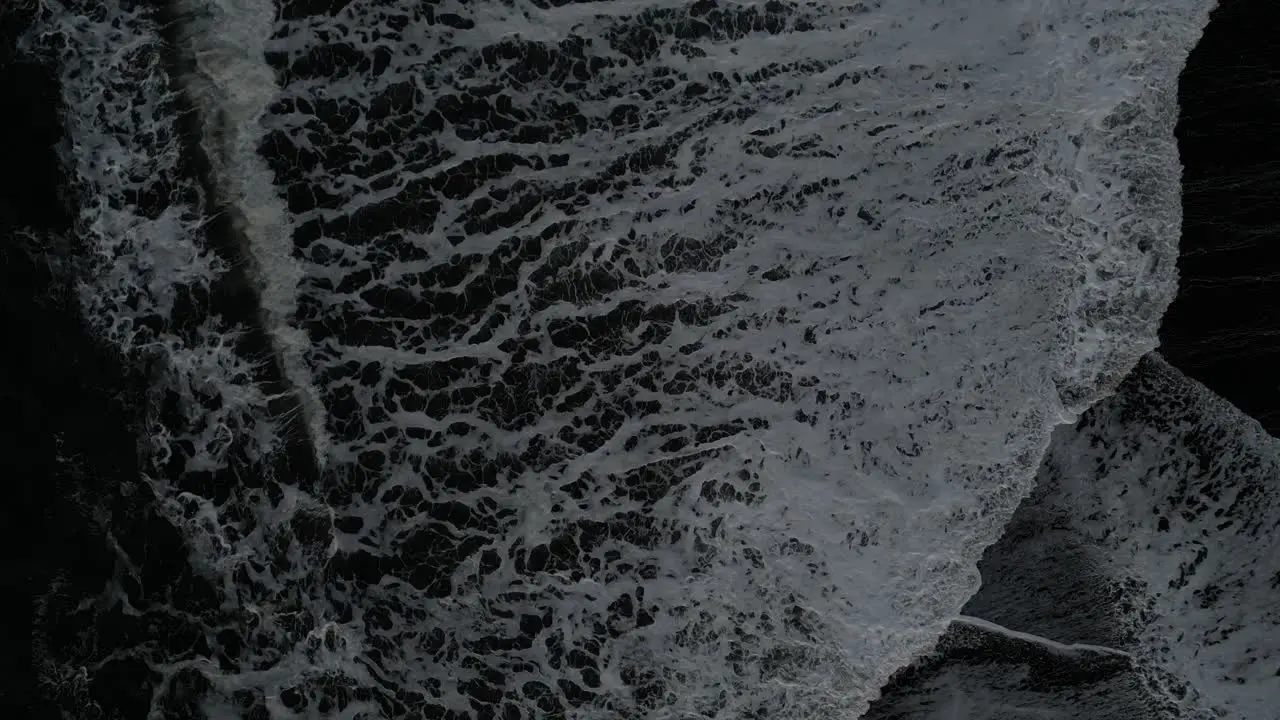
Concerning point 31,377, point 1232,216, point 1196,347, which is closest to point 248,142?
point 31,377

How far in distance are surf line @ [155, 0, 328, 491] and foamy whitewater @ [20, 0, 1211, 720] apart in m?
0.02

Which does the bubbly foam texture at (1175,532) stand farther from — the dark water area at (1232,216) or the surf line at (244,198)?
the surf line at (244,198)

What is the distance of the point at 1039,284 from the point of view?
367cm

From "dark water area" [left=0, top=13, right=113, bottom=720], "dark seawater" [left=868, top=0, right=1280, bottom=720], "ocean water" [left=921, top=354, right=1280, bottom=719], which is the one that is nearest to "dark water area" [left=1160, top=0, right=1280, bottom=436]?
"dark seawater" [left=868, top=0, right=1280, bottom=720]

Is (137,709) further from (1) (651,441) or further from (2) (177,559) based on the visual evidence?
(1) (651,441)

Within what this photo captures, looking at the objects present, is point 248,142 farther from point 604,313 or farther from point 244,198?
point 604,313

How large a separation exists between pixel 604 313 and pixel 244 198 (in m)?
1.51

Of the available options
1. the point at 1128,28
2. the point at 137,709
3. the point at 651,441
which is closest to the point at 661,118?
the point at 651,441

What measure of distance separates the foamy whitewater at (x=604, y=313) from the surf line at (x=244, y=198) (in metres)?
0.02

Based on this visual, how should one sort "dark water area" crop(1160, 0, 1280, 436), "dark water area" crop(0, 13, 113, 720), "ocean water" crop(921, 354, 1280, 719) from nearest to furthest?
1. "dark water area" crop(0, 13, 113, 720)
2. "ocean water" crop(921, 354, 1280, 719)
3. "dark water area" crop(1160, 0, 1280, 436)

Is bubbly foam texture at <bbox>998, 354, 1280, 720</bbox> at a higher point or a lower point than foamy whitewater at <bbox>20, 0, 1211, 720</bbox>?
lower

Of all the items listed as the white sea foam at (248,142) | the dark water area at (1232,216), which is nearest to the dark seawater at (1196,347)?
the dark water area at (1232,216)

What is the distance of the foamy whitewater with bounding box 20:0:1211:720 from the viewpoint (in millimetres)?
3506

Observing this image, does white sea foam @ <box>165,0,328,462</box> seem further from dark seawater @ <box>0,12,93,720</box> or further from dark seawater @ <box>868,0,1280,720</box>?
dark seawater @ <box>868,0,1280,720</box>
